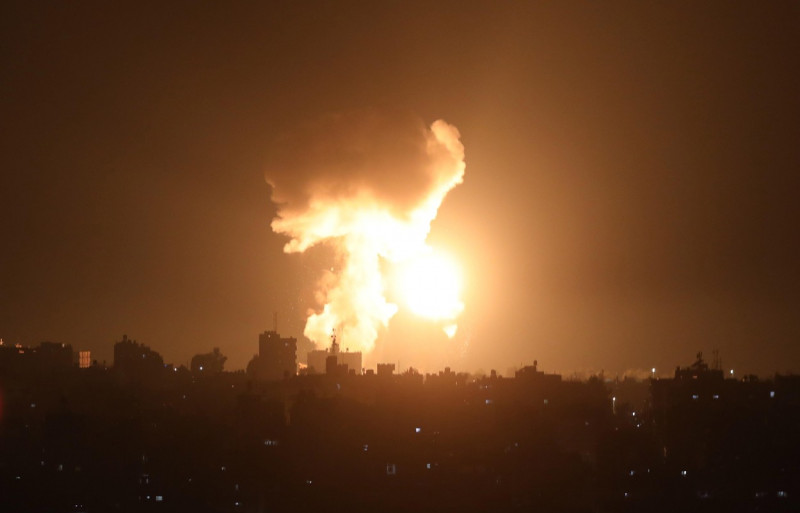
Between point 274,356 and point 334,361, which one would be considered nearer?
point 334,361

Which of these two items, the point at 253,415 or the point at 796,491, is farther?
the point at 253,415

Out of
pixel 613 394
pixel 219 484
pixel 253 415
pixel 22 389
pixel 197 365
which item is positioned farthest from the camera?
pixel 197 365

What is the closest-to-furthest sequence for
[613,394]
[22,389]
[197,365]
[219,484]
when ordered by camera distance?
[219,484], [22,389], [613,394], [197,365]

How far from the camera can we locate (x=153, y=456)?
1780 inches

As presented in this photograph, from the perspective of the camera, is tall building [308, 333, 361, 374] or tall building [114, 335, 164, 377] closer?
tall building [308, 333, 361, 374]

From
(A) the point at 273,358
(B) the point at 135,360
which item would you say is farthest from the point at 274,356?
(B) the point at 135,360

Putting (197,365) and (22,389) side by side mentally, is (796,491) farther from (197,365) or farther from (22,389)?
(197,365)

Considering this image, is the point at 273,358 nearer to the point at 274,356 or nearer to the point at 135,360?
the point at 274,356

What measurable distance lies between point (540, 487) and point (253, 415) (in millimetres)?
12183

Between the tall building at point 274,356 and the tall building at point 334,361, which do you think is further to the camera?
the tall building at point 274,356

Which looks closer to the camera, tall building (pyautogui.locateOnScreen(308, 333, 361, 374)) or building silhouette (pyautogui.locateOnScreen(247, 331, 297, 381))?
tall building (pyautogui.locateOnScreen(308, 333, 361, 374))

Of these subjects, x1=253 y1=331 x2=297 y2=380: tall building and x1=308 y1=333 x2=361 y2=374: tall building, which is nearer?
x1=308 y1=333 x2=361 y2=374: tall building

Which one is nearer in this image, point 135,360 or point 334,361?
point 334,361

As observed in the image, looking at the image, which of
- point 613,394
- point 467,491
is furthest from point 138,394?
point 613,394
